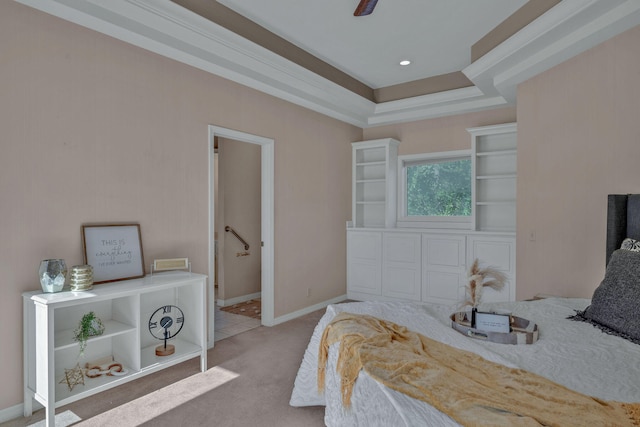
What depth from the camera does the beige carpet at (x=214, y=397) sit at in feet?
7.38

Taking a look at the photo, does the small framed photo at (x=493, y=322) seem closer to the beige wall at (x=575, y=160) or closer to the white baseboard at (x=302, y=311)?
the beige wall at (x=575, y=160)

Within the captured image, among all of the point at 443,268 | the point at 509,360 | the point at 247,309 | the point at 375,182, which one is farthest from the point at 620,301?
the point at 247,309

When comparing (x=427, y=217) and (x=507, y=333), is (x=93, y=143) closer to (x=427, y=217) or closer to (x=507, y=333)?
(x=507, y=333)

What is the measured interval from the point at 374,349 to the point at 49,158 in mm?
2398

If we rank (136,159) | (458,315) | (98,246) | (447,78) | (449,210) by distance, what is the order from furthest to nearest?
(449,210) < (447,78) < (136,159) < (98,246) < (458,315)

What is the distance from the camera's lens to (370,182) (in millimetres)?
5566

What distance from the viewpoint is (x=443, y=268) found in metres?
4.67

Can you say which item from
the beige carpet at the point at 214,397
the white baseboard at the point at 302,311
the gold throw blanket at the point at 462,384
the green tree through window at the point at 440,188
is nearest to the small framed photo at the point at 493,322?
the gold throw blanket at the point at 462,384

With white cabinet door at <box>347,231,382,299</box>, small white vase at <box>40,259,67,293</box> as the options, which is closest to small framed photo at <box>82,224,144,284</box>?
small white vase at <box>40,259,67,293</box>

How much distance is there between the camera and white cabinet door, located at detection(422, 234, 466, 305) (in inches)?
179

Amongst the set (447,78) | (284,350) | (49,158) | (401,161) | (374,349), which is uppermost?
(447,78)

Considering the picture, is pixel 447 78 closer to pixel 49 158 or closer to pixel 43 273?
pixel 49 158

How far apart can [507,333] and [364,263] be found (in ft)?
11.8

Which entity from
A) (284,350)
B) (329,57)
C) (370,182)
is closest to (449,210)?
(370,182)
